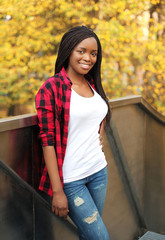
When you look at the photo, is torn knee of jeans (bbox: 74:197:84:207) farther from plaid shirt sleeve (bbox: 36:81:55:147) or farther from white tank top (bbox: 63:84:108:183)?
plaid shirt sleeve (bbox: 36:81:55:147)

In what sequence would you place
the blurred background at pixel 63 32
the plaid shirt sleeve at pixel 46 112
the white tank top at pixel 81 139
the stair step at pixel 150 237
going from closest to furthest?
the plaid shirt sleeve at pixel 46 112
the white tank top at pixel 81 139
the stair step at pixel 150 237
the blurred background at pixel 63 32

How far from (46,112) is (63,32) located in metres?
5.92

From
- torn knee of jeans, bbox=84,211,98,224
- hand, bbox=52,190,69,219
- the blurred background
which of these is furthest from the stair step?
the blurred background

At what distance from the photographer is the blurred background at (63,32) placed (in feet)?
22.2

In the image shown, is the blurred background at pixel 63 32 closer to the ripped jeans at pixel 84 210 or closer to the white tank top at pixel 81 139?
the white tank top at pixel 81 139

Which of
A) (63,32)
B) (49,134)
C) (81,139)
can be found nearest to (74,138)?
(81,139)

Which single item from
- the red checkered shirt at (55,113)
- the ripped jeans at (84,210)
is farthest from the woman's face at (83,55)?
the ripped jeans at (84,210)

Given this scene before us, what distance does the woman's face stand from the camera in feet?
6.73

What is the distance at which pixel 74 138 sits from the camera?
200cm

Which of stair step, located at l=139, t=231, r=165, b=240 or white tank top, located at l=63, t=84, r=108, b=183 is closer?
white tank top, located at l=63, t=84, r=108, b=183

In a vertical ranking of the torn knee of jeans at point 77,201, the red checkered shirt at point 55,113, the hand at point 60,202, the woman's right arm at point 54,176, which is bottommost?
the torn knee of jeans at point 77,201

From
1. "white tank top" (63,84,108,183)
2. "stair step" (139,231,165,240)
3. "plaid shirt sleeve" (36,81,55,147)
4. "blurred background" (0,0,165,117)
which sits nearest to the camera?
"plaid shirt sleeve" (36,81,55,147)

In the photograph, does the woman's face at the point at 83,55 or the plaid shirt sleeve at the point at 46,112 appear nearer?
the plaid shirt sleeve at the point at 46,112

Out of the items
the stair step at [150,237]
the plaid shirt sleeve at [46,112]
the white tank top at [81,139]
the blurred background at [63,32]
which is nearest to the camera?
the plaid shirt sleeve at [46,112]
